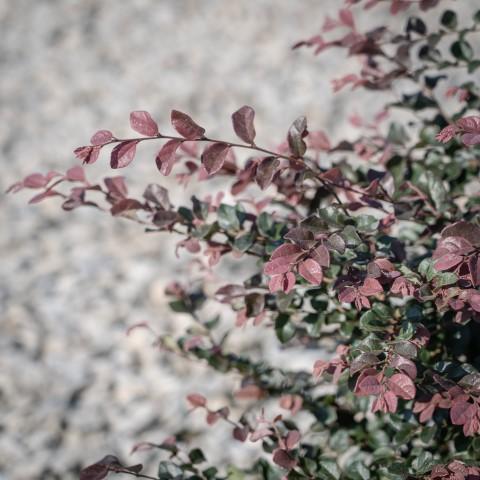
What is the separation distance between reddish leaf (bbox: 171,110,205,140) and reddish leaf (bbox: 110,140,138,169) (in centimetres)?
7

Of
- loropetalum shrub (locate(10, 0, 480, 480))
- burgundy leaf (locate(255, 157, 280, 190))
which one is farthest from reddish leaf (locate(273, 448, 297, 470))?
burgundy leaf (locate(255, 157, 280, 190))

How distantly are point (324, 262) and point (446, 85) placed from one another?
2157 mm

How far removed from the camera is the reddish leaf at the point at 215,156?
2.86 feet

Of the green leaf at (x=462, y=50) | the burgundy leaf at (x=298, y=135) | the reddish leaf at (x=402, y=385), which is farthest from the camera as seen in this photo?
the green leaf at (x=462, y=50)

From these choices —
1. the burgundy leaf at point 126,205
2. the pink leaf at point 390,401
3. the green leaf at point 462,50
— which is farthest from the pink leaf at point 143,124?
the green leaf at point 462,50

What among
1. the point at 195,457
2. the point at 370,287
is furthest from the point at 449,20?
the point at 195,457

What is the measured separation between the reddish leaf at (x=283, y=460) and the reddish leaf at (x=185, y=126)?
20.1 inches

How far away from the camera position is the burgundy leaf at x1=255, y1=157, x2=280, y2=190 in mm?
909

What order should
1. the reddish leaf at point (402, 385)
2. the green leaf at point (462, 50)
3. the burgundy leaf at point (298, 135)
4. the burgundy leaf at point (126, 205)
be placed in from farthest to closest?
the green leaf at point (462, 50)
the burgundy leaf at point (126, 205)
the burgundy leaf at point (298, 135)
the reddish leaf at point (402, 385)

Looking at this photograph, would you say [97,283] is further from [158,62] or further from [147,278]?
[158,62]

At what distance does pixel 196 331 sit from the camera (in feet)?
4.58

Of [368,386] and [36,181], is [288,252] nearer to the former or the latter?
[368,386]

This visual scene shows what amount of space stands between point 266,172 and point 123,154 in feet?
0.63

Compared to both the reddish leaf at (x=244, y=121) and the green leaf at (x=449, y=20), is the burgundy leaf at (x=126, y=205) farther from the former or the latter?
the green leaf at (x=449, y=20)
